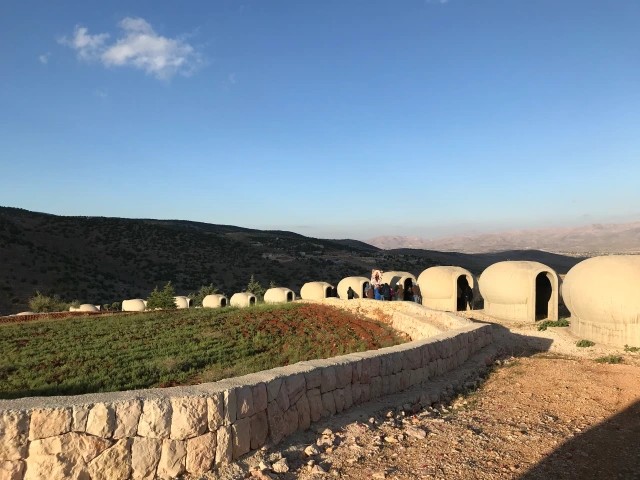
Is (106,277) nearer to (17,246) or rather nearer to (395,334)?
(17,246)

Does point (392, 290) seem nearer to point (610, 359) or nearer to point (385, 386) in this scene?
point (610, 359)

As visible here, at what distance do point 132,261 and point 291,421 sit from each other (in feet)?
160

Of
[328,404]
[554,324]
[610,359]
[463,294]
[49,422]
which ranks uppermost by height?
[49,422]

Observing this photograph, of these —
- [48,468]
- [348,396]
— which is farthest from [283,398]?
[48,468]

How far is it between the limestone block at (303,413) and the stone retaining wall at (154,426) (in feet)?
0.04

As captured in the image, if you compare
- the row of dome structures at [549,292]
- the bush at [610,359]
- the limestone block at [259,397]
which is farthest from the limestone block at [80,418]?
the row of dome structures at [549,292]

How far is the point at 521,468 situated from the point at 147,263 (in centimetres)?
4934

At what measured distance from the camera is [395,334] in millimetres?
14414

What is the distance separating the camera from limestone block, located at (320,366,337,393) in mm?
Result: 6074

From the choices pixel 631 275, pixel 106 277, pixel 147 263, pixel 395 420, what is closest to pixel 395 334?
pixel 631 275

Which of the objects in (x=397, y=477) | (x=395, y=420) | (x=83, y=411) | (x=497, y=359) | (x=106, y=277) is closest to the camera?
(x=83, y=411)

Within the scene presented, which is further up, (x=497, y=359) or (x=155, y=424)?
(x=155, y=424)

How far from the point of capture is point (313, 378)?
5.94 metres

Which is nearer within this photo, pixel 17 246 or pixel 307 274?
pixel 17 246
